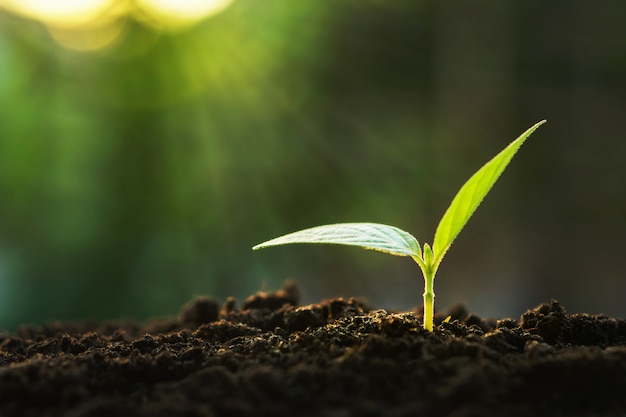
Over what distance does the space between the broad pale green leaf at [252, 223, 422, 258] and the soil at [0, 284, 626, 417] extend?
130 mm

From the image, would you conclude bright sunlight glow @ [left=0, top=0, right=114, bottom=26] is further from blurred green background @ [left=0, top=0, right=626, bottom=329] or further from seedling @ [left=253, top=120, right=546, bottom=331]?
seedling @ [left=253, top=120, right=546, bottom=331]

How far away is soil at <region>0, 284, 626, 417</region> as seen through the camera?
632mm

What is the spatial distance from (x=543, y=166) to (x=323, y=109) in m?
1.36

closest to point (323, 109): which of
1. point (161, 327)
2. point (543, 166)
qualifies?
point (543, 166)

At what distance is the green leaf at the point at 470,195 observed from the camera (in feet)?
2.63

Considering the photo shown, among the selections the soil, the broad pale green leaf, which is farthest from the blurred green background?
the broad pale green leaf

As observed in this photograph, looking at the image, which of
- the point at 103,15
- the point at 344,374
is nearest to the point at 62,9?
the point at 103,15

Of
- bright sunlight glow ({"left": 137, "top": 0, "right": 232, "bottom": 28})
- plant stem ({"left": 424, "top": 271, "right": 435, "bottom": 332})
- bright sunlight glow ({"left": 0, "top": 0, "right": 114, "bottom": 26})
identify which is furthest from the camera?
bright sunlight glow ({"left": 137, "top": 0, "right": 232, "bottom": 28})

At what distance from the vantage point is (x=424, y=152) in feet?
11.4

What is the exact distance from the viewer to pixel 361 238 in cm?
82

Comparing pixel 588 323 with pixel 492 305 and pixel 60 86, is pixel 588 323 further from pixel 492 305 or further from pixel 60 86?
pixel 60 86

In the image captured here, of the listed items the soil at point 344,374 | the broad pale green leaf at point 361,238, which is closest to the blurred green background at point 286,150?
the soil at point 344,374

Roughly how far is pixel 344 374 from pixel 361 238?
0.67ft

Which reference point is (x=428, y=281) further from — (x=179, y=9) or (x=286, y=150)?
(x=179, y=9)
